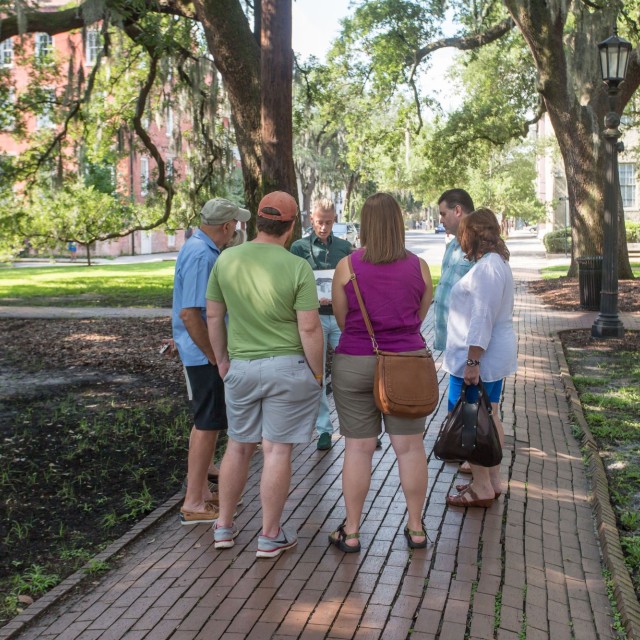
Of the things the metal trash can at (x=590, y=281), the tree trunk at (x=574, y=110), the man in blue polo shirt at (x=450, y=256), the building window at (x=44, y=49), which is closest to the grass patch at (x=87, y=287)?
the building window at (x=44, y=49)

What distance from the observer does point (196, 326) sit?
15.3ft

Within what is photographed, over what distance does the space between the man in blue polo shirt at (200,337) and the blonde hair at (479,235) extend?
126 cm

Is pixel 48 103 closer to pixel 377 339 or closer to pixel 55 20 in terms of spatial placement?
pixel 55 20

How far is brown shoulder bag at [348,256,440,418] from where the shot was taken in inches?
165

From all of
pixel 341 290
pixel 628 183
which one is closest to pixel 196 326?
pixel 341 290

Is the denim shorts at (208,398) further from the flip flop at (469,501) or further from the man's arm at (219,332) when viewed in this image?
the flip flop at (469,501)

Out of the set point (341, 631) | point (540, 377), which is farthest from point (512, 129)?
point (341, 631)

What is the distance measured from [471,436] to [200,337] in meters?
1.61

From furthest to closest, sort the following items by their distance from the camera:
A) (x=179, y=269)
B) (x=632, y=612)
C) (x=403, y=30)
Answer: (x=403, y=30) → (x=179, y=269) → (x=632, y=612)

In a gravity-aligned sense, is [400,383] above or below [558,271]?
above

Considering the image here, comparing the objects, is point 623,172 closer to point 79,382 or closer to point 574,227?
point 574,227

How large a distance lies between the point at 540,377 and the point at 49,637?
7089mm

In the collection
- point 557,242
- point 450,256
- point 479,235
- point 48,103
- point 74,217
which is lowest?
point 557,242

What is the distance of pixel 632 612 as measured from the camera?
3.79 metres
